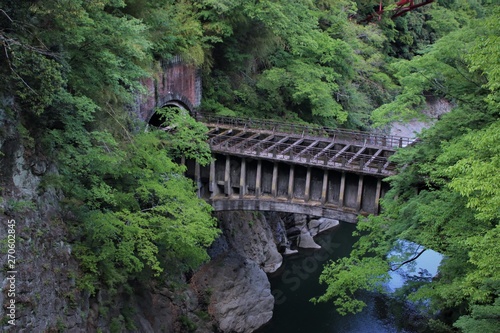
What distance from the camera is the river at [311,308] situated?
23281 mm

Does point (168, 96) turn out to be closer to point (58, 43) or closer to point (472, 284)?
point (58, 43)

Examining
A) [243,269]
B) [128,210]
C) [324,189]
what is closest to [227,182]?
[243,269]

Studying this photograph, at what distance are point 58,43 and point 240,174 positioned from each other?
11.5 meters

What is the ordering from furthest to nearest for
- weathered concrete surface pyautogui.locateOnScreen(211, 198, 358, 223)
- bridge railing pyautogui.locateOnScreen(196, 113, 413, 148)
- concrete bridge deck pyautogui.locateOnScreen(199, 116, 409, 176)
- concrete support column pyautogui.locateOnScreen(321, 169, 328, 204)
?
bridge railing pyautogui.locateOnScreen(196, 113, 413, 148) → concrete support column pyautogui.locateOnScreen(321, 169, 328, 204) → weathered concrete surface pyautogui.locateOnScreen(211, 198, 358, 223) → concrete bridge deck pyautogui.locateOnScreen(199, 116, 409, 176)

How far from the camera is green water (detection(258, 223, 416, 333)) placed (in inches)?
920

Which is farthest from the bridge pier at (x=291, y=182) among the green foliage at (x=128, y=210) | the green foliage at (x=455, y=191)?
the green foliage at (x=455, y=191)

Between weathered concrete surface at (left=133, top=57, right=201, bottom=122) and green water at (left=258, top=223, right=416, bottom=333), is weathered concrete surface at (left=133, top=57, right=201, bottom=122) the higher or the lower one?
the higher one

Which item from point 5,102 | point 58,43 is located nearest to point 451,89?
point 58,43

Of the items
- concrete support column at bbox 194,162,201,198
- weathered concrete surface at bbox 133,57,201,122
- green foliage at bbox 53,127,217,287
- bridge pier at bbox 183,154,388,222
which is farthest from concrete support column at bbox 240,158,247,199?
weathered concrete surface at bbox 133,57,201,122

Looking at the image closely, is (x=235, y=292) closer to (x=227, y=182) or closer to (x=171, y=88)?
(x=227, y=182)

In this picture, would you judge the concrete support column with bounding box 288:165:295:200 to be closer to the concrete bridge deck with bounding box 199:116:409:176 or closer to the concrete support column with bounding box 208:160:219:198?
the concrete bridge deck with bounding box 199:116:409:176

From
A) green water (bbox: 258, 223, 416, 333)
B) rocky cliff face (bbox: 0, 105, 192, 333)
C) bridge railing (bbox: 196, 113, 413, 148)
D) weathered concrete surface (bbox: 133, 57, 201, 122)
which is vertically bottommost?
green water (bbox: 258, 223, 416, 333)

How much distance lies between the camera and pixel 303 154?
21344mm

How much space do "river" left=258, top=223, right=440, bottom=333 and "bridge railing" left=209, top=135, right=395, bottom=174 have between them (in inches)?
299
